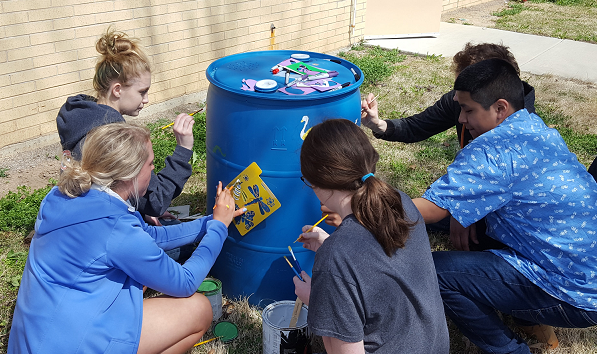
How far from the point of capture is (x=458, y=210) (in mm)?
2227

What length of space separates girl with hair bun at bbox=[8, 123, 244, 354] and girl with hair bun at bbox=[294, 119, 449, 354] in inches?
26.0

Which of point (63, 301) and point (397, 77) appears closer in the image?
point (63, 301)

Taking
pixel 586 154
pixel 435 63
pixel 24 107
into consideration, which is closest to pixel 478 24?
pixel 435 63

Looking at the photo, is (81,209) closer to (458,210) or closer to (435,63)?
(458,210)

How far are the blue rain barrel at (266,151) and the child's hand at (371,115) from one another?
312mm

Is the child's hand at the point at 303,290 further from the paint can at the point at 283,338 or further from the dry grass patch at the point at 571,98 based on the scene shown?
the dry grass patch at the point at 571,98

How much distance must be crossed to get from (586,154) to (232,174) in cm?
368

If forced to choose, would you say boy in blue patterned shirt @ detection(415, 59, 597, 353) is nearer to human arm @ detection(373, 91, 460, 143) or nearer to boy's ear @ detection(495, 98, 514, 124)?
boy's ear @ detection(495, 98, 514, 124)

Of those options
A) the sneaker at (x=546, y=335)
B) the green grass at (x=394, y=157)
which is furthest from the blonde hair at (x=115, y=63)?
the sneaker at (x=546, y=335)

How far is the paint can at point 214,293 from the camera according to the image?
8.63 feet

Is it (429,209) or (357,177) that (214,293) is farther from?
(357,177)

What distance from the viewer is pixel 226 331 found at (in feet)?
8.63

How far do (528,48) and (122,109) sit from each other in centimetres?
736

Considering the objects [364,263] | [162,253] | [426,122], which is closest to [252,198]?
[162,253]
